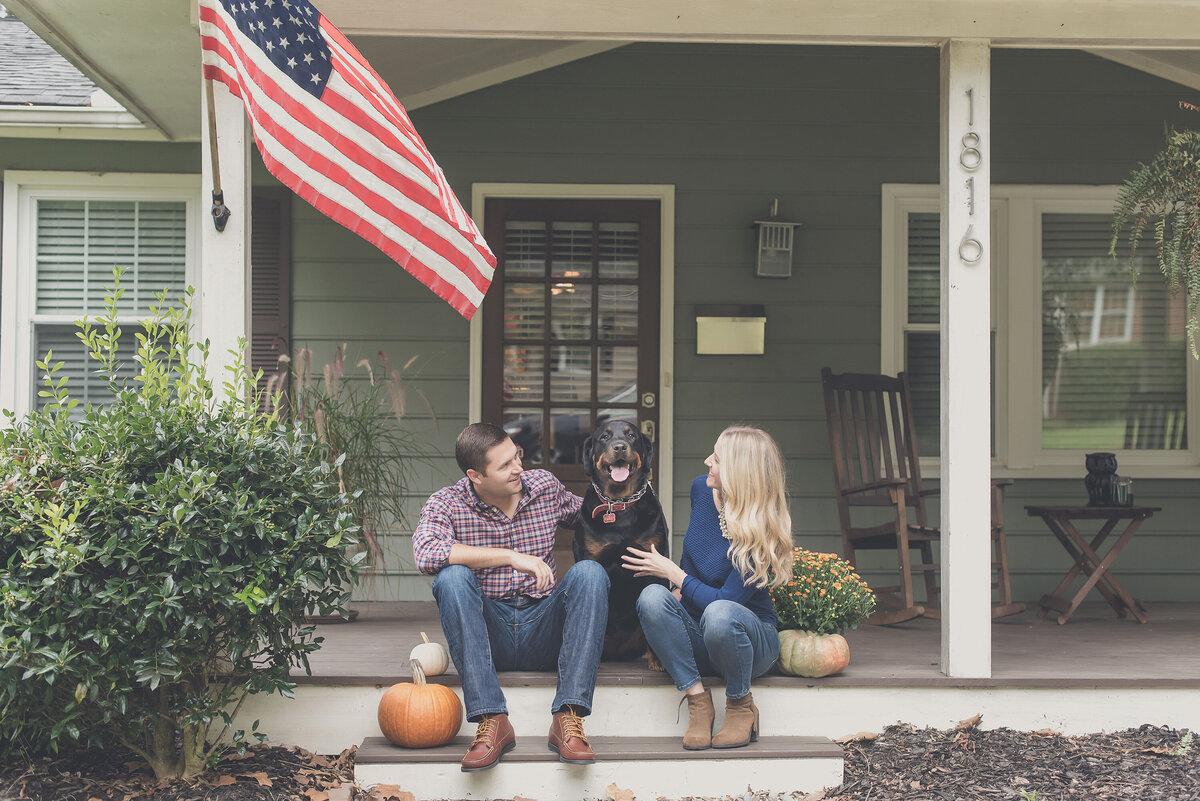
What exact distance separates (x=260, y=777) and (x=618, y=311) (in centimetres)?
279

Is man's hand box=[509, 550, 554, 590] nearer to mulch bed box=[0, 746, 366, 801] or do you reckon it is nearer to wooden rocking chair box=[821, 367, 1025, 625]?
mulch bed box=[0, 746, 366, 801]

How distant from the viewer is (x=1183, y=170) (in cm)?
375

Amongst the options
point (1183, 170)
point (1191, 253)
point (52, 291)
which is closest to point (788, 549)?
point (1191, 253)

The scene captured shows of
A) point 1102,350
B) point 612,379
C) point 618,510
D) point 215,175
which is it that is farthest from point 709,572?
point 1102,350

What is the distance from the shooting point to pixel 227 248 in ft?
10.6

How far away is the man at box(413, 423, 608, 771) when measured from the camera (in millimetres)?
2971

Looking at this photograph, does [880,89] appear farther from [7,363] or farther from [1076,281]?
[7,363]

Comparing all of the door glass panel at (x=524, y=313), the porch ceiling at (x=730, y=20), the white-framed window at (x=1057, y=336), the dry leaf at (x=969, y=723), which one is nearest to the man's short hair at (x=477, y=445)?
the porch ceiling at (x=730, y=20)

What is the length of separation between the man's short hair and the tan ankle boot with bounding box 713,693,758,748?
1.01 m

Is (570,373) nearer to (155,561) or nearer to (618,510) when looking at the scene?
(618,510)

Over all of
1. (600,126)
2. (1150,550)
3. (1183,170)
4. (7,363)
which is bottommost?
(1150,550)

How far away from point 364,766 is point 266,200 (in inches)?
114

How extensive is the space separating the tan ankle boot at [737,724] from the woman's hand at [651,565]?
0.39 metres

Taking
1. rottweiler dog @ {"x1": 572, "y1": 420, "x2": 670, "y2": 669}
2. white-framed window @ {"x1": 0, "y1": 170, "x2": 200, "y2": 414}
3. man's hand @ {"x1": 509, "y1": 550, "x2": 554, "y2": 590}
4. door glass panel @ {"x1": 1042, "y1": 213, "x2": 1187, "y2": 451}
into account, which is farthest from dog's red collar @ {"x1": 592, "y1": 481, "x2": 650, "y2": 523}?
door glass panel @ {"x1": 1042, "y1": 213, "x2": 1187, "y2": 451}
